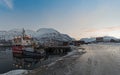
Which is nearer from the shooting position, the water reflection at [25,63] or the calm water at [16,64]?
the calm water at [16,64]

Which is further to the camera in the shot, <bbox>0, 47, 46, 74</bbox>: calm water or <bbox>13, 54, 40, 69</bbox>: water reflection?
<bbox>13, 54, 40, 69</bbox>: water reflection

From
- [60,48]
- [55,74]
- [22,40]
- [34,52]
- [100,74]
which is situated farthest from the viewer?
[22,40]

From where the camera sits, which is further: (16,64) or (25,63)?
(25,63)

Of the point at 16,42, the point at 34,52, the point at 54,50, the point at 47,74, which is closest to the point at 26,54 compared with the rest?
the point at 34,52

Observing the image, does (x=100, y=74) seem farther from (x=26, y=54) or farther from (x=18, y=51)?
(x=18, y=51)

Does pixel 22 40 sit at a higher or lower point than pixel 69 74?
higher

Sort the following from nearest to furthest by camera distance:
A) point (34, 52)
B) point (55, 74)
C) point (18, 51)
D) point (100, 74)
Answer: point (100, 74)
point (55, 74)
point (34, 52)
point (18, 51)

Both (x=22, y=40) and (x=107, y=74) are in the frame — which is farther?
(x=22, y=40)

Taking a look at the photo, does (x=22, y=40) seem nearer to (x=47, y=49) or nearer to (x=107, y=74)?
(x=47, y=49)

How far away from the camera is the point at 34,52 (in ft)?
230

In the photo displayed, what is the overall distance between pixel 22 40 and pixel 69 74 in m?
84.3

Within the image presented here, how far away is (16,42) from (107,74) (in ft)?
297

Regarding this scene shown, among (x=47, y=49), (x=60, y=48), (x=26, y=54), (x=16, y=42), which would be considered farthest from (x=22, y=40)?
(x=26, y=54)

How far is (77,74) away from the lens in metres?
15.7
